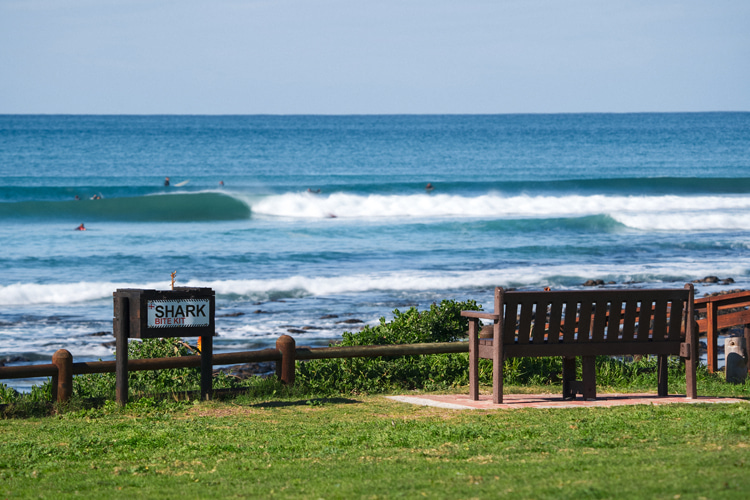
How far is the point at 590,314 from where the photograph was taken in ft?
29.0

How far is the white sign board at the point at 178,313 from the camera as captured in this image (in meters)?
9.03

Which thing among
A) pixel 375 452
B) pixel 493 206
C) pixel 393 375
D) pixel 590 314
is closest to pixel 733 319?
pixel 590 314

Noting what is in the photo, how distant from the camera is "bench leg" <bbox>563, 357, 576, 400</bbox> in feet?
30.5

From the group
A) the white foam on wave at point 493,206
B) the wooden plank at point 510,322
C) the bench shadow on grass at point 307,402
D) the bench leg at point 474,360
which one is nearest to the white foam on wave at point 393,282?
the bench shadow on grass at point 307,402

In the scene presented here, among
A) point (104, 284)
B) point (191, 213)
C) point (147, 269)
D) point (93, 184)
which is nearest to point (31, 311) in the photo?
point (104, 284)

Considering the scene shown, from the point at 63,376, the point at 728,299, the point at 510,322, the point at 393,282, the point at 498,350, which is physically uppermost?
the point at 510,322

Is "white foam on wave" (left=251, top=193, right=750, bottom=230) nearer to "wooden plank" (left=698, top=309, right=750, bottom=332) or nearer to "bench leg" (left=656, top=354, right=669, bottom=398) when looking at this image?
"wooden plank" (left=698, top=309, right=750, bottom=332)

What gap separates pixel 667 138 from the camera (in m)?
122

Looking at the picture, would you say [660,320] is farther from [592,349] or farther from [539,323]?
[539,323]

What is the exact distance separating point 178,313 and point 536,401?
374 centimetres

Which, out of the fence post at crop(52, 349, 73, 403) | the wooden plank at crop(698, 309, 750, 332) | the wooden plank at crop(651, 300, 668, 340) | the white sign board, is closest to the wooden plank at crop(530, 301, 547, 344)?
the wooden plank at crop(651, 300, 668, 340)

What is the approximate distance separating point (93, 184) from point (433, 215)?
25544 millimetres

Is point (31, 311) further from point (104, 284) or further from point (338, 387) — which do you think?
point (338, 387)

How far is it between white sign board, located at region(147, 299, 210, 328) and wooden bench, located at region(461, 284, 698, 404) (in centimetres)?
271
